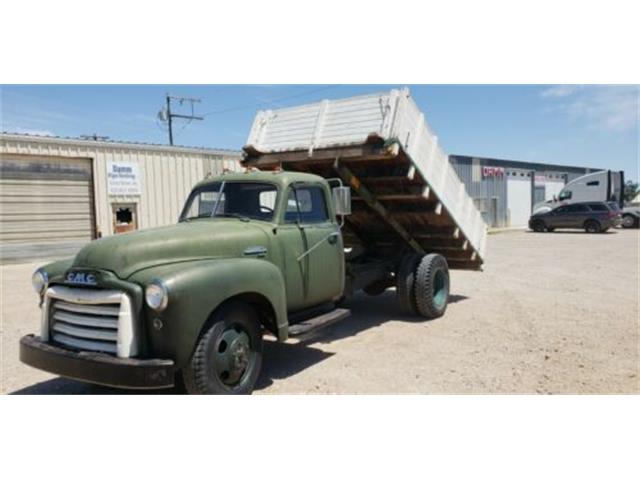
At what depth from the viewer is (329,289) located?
19.7 ft

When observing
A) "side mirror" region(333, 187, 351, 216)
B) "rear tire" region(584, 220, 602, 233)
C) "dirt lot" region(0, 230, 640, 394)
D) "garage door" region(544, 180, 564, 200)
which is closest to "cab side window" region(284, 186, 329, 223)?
"side mirror" region(333, 187, 351, 216)

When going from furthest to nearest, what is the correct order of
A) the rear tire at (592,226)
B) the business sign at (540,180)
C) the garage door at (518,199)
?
the business sign at (540,180) → the garage door at (518,199) → the rear tire at (592,226)

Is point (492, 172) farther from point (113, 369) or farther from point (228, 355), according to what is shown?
point (113, 369)

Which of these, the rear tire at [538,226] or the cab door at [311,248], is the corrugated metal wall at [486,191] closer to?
the rear tire at [538,226]

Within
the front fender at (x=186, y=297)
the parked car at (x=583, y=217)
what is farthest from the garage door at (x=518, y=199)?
the front fender at (x=186, y=297)

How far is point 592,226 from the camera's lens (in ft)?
87.5

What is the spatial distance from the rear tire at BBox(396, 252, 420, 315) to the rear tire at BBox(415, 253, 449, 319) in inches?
3.1

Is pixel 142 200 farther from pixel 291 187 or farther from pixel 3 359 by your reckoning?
pixel 291 187

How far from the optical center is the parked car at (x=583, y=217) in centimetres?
2639

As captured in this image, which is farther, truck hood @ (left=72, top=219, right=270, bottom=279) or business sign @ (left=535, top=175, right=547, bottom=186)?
business sign @ (left=535, top=175, right=547, bottom=186)

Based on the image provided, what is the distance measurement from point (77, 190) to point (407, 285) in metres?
12.4

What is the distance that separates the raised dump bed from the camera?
21.6 feet

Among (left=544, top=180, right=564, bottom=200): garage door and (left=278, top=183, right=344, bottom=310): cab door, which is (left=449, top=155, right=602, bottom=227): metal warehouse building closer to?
(left=544, top=180, right=564, bottom=200): garage door

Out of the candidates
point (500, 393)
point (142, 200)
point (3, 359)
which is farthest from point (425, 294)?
point (142, 200)
